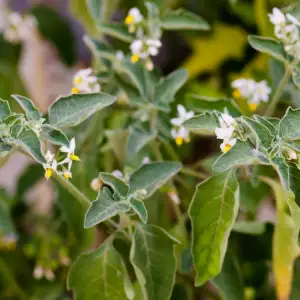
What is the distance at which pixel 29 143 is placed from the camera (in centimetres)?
45

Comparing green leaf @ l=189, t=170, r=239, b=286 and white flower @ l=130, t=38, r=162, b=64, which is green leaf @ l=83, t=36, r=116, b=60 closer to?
white flower @ l=130, t=38, r=162, b=64

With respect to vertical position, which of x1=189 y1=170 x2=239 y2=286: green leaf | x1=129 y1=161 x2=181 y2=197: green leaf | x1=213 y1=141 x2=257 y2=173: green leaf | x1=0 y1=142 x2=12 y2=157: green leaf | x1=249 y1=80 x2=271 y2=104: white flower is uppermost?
x1=0 y1=142 x2=12 y2=157: green leaf

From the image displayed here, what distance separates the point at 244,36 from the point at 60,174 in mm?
605

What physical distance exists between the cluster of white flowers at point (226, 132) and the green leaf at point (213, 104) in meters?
0.11

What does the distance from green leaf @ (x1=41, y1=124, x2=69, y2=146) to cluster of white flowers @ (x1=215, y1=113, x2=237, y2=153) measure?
13 centimetres

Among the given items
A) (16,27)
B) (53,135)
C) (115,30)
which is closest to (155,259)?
(53,135)

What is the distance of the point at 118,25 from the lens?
63cm

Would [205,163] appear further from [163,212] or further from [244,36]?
[244,36]

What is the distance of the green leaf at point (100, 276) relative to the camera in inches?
21.2

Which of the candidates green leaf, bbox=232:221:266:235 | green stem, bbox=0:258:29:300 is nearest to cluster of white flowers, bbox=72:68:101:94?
green leaf, bbox=232:221:266:235

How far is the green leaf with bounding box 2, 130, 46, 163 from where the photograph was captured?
0.44 meters

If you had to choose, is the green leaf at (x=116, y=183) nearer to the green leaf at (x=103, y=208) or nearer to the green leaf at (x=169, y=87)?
the green leaf at (x=103, y=208)

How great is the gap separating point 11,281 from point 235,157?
1.49ft

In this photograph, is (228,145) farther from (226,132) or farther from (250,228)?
(250,228)
